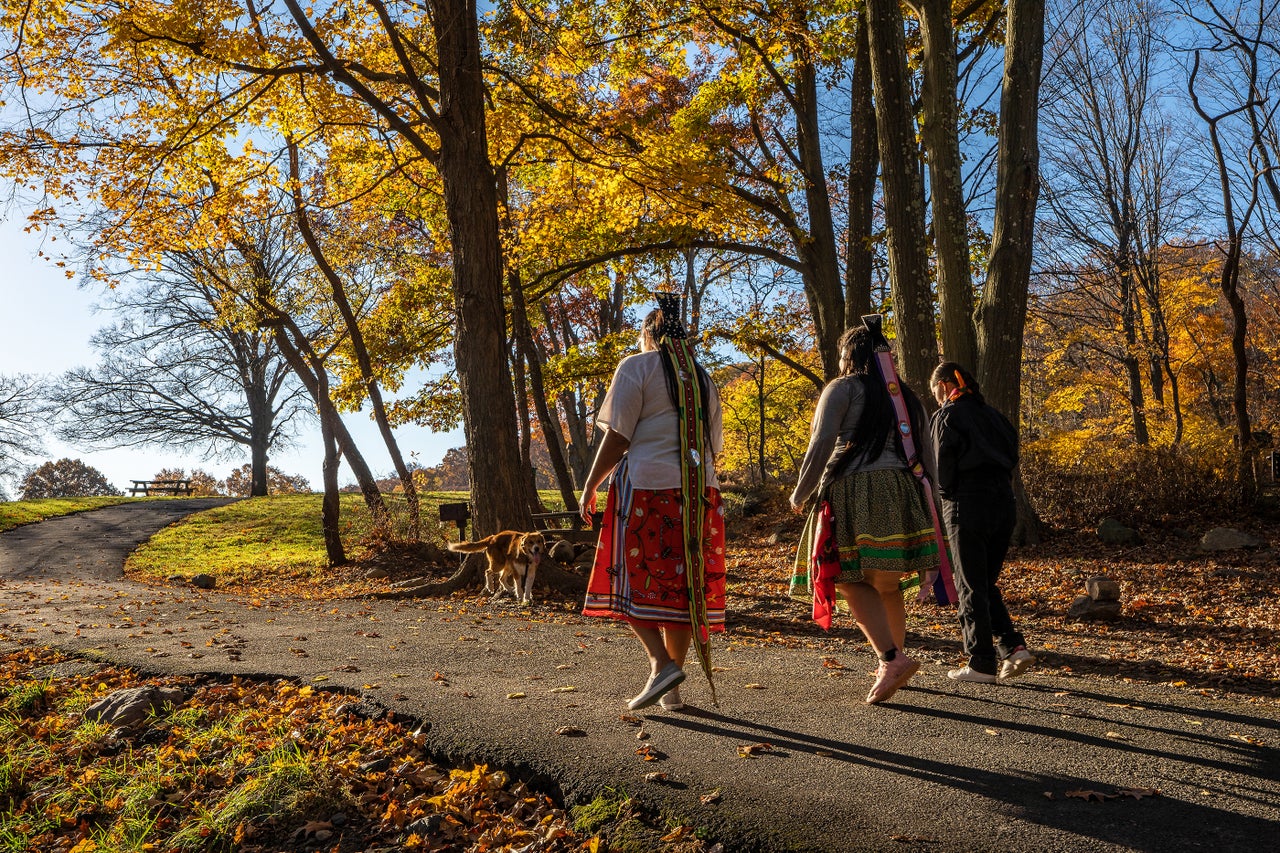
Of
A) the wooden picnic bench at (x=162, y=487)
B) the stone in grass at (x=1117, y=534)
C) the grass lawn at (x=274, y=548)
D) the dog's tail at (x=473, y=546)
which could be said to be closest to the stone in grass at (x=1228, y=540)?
the stone in grass at (x=1117, y=534)

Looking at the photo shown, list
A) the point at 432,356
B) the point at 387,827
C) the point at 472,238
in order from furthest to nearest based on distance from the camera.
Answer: the point at 432,356, the point at 472,238, the point at 387,827

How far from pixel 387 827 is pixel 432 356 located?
13.9 meters

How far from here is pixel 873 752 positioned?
4.03m

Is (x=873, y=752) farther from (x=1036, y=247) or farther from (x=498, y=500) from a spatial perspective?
(x=1036, y=247)

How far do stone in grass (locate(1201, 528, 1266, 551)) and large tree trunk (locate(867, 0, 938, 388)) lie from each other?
4.59 meters

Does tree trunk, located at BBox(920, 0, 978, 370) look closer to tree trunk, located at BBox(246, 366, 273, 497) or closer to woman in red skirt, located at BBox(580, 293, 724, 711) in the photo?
woman in red skirt, located at BBox(580, 293, 724, 711)

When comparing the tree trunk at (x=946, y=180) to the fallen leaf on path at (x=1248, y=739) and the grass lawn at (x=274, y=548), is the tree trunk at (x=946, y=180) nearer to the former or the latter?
the fallen leaf on path at (x=1248, y=739)

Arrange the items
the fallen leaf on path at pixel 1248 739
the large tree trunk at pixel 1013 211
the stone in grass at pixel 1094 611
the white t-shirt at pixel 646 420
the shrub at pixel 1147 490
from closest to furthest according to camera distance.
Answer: the fallen leaf on path at pixel 1248 739 < the white t-shirt at pixel 646 420 < the stone in grass at pixel 1094 611 < the large tree trunk at pixel 1013 211 < the shrub at pixel 1147 490

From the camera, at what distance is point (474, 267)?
400 inches

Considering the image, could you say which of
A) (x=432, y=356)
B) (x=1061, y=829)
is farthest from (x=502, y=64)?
(x=1061, y=829)

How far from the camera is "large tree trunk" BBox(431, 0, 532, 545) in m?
10.2

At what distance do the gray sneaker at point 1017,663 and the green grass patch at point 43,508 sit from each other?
1080 inches

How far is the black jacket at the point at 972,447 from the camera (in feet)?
17.1

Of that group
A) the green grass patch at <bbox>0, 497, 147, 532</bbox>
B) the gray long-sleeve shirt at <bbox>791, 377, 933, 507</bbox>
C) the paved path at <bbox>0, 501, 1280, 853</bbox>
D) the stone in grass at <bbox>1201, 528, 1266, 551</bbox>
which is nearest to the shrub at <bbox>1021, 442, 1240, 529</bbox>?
the stone in grass at <bbox>1201, 528, 1266, 551</bbox>
